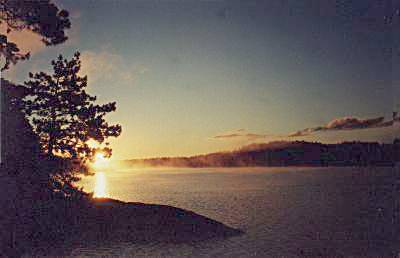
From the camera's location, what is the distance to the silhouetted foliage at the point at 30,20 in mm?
22094

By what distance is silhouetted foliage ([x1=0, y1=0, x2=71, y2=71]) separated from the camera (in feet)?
72.5

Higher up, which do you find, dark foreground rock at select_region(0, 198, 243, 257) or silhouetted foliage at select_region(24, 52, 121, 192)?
silhouetted foliage at select_region(24, 52, 121, 192)

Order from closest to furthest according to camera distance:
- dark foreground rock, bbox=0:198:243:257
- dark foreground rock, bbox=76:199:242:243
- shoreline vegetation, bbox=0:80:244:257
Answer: shoreline vegetation, bbox=0:80:244:257 < dark foreground rock, bbox=0:198:243:257 < dark foreground rock, bbox=76:199:242:243

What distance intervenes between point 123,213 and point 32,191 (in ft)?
22.1

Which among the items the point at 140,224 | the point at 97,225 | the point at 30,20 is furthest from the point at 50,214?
the point at 30,20

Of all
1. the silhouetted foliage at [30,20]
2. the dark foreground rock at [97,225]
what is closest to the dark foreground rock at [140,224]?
the dark foreground rock at [97,225]

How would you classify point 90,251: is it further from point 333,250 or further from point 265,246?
point 333,250

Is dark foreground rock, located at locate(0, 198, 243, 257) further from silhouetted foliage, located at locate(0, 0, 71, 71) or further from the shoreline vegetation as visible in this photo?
silhouetted foliage, located at locate(0, 0, 71, 71)

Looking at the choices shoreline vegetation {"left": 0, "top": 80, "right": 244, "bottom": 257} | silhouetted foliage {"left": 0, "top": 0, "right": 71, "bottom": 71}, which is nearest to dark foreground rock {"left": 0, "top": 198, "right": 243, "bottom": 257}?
shoreline vegetation {"left": 0, "top": 80, "right": 244, "bottom": 257}

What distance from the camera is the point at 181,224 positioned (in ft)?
93.3

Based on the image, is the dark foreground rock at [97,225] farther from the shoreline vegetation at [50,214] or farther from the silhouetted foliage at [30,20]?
the silhouetted foliage at [30,20]

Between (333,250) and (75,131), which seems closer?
(75,131)

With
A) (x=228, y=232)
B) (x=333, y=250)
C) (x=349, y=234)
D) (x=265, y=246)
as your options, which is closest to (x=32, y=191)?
(x=228, y=232)

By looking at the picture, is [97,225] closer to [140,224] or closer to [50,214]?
[140,224]
